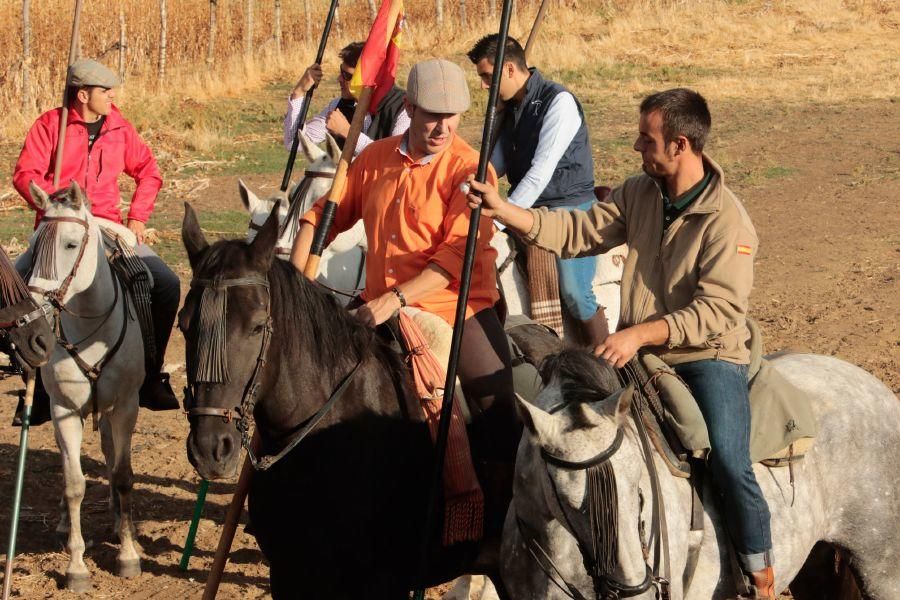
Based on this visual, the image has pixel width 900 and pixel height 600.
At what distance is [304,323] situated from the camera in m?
4.02

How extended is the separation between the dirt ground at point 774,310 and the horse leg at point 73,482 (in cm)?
17

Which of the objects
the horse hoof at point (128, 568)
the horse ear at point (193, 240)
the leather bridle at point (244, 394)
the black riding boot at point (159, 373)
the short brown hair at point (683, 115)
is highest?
the short brown hair at point (683, 115)

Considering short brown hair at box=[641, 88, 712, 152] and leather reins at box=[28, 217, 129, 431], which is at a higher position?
short brown hair at box=[641, 88, 712, 152]

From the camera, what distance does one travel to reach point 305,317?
4.02 meters

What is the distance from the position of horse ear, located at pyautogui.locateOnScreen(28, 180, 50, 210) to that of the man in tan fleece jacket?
3059mm

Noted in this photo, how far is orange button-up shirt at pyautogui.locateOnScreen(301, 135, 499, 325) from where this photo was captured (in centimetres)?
442

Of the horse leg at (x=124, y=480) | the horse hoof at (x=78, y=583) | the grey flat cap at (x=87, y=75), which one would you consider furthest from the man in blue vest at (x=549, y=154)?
the horse hoof at (x=78, y=583)

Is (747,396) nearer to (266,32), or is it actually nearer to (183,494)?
(183,494)

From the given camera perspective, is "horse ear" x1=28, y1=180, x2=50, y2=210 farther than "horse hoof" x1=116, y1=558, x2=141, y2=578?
No

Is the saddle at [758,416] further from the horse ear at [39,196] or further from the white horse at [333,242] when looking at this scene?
the horse ear at [39,196]

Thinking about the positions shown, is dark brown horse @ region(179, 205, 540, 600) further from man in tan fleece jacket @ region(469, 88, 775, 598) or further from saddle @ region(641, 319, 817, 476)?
saddle @ region(641, 319, 817, 476)

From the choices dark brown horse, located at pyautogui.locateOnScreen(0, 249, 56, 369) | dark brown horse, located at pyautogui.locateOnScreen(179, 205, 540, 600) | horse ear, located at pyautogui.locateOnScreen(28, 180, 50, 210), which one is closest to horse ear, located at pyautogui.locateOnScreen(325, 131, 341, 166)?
horse ear, located at pyautogui.locateOnScreen(28, 180, 50, 210)

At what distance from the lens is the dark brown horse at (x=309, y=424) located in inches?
145

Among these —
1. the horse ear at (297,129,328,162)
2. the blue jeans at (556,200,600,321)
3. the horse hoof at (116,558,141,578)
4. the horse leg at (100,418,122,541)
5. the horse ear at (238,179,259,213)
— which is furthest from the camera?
the horse ear at (238,179,259,213)
